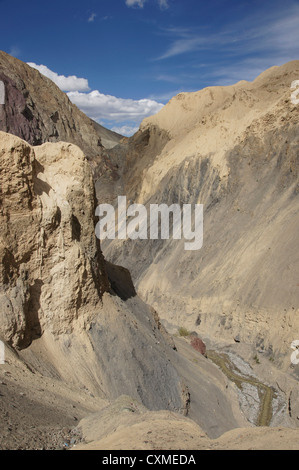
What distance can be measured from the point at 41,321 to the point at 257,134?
26.4 m

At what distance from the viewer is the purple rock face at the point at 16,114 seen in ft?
160

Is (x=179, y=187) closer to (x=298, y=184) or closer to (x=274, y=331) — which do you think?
(x=298, y=184)

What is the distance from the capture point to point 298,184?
2700 cm

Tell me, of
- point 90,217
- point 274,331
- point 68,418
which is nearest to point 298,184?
point 274,331

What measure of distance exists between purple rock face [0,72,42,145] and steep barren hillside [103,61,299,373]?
53.2 ft

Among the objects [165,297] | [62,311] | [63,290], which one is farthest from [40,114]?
[62,311]

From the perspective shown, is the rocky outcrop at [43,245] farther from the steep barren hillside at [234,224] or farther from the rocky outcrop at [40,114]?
the rocky outcrop at [40,114]

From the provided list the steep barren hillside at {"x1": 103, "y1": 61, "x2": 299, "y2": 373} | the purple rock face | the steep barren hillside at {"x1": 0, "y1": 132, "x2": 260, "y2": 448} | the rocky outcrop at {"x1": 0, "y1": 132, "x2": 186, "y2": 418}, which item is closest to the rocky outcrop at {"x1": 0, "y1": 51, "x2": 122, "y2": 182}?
the purple rock face

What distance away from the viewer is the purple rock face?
48.8 metres

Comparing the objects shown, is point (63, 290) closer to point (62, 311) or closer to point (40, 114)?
point (62, 311)

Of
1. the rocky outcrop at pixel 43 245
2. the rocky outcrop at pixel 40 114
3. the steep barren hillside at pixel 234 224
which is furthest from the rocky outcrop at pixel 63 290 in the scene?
the rocky outcrop at pixel 40 114

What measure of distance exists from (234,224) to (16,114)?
3260cm

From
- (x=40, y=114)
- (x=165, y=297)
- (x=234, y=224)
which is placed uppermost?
(x=40, y=114)

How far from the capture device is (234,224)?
97.3 ft
